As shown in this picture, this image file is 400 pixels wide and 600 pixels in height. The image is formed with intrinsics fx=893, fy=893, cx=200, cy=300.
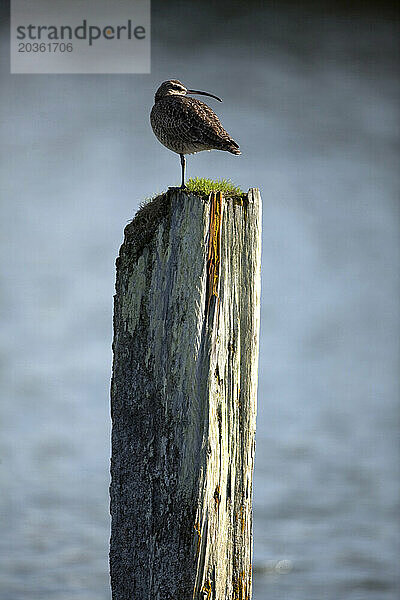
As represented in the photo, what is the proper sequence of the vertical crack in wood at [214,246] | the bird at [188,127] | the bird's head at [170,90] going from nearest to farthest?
the vertical crack in wood at [214,246] < the bird at [188,127] < the bird's head at [170,90]

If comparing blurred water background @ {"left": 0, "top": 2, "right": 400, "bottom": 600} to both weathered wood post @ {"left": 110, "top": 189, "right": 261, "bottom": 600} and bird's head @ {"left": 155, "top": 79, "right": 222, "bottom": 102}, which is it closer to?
bird's head @ {"left": 155, "top": 79, "right": 222, "bottom": 102}

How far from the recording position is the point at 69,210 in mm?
8594

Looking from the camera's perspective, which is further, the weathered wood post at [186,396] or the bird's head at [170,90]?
the bird's head at [170,90]

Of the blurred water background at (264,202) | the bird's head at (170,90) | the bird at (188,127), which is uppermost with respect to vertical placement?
the blurred water background at (264,202)

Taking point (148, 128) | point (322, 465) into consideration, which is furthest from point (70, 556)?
point (148, 128)

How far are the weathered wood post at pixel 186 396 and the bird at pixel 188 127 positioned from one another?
1.56ft

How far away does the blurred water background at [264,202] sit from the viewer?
26.6ft

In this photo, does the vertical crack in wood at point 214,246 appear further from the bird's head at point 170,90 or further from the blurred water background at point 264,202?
the blurred water background at point 264,202

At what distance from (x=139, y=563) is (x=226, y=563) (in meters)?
0.20

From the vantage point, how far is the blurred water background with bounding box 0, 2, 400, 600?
26.6ft

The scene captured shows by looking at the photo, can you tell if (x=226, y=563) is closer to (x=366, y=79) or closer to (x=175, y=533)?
(x=175, y=533)
